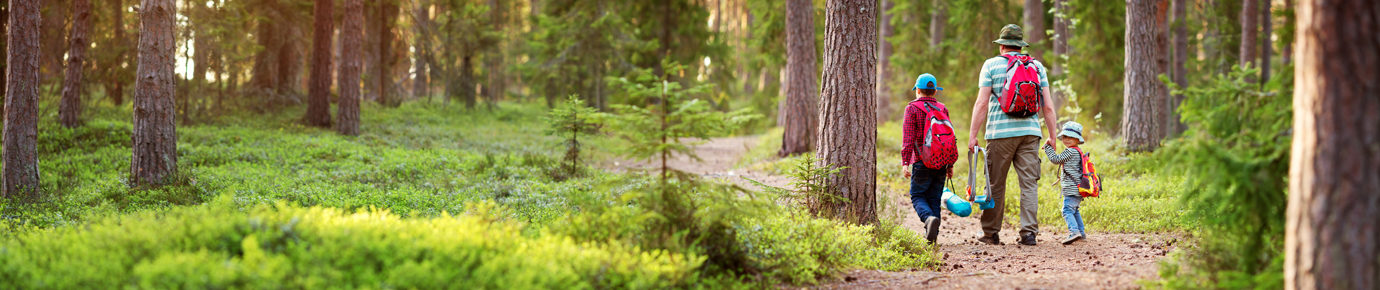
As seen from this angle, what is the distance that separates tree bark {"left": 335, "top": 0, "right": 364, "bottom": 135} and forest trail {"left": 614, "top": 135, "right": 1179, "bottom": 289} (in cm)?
1311

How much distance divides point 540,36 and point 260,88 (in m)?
8.62

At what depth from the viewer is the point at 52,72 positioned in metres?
19.8

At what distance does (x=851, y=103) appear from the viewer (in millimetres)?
6531

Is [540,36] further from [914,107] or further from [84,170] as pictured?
[914,107]

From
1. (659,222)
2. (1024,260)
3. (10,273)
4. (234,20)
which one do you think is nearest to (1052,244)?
(1024,260)

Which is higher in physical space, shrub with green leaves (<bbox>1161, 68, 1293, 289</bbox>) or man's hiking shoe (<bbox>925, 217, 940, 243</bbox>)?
shrub with green leaves (<bbox>1161, 68, 1293, 289</bbox>)

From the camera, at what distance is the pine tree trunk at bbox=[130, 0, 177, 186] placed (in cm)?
945

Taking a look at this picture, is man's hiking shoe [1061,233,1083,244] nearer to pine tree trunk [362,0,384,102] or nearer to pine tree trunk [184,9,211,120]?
pine tree trunk [184,9,211,120]

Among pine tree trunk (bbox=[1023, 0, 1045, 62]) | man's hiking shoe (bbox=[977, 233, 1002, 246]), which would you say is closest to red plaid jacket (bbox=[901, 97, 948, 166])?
man's hiking shoe (bbox=[977, 233, 1002, 246])

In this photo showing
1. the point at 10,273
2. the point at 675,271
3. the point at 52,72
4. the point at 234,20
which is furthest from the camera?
the point at 52,72

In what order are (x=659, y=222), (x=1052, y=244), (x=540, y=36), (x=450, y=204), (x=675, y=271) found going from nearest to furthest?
(x=675, y=271) < (x=659, y=222) < (x=1052, y=244) < (x=450, y=204) < (x=540, y=36)

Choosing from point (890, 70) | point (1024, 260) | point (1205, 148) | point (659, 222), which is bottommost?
point (1024, 260)

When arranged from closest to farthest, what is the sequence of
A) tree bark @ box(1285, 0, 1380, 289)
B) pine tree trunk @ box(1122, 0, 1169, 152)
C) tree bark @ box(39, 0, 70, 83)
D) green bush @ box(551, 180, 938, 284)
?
tree bark @ box(1285, 0, 1380, 289)
green bush @ box(551, 180, 938, 284)
pine tree trunk @ box(1122, 0, 1169, 152)
tree bark @ box(39, 0, 70, 83)

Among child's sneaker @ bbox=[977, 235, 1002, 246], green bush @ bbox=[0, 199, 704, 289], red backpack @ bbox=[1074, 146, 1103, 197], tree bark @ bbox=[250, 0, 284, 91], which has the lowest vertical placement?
child's sneaker @ bbox=[977, 235, 1002, 246]
